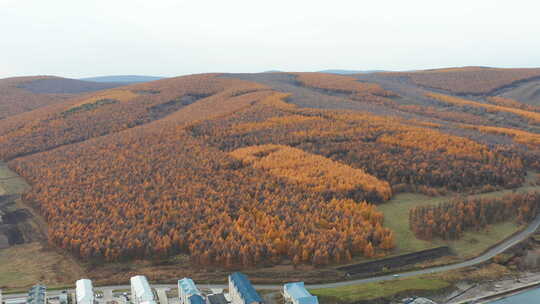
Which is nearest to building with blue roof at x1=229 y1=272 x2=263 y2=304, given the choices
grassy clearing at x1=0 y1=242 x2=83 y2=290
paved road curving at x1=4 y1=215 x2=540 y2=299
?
paved road curving at x1=4 y1=215 x2=540 y2=299

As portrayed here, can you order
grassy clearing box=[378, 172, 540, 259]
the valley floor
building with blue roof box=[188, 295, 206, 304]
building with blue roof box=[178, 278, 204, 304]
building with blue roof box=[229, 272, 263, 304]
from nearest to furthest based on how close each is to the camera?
building with blue roof box=[188, 295, 206, 304]
building with blue roof box=[229, 272, 263, 304]
building with blue roof box=[178, 278, 204, 304]
the valley floor
grassy clearing box=[378, 172, 540, 259]

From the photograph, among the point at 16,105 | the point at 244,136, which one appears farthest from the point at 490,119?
the point at 16,105

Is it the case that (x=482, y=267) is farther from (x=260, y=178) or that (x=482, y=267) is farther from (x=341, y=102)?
(x=341, y=102)

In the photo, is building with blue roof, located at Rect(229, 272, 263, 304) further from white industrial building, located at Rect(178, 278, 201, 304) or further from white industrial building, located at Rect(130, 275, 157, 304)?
white industrial building, located at Rect(130, 275, 157, 304)

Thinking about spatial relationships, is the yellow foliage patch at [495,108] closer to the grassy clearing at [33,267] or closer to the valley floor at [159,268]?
the valley floor at [159,268]

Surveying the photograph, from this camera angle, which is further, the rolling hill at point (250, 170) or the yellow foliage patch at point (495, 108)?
the yellow foliage patch at point (495, 108)

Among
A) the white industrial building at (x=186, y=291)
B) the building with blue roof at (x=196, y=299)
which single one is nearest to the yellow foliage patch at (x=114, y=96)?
the white industrial building at (x=186, y=291)
